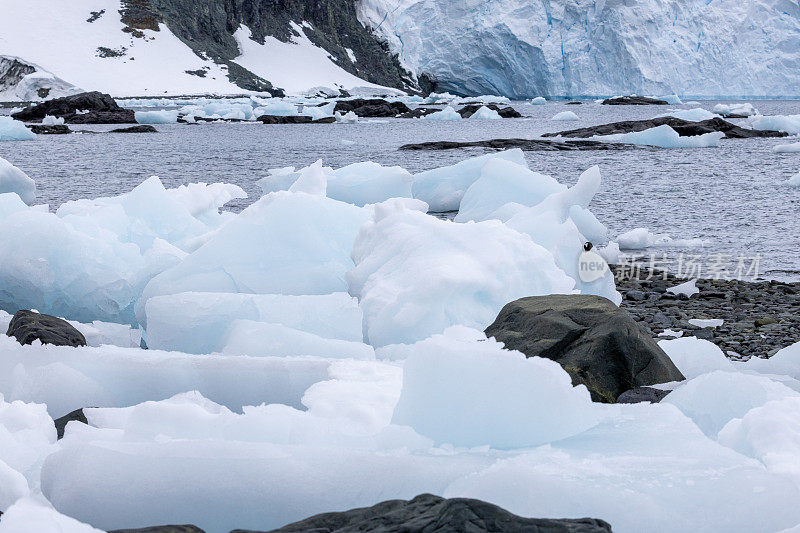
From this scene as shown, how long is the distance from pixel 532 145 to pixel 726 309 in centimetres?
1941

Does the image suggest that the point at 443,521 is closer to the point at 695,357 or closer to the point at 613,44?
the point at 695,357

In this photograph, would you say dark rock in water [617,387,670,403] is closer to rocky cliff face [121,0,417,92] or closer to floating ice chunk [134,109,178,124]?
floating ice chunk [134,109,178,124]

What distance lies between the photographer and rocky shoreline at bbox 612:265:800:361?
6.10 meters

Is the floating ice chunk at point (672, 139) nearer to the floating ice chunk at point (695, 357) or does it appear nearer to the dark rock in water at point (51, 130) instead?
the dark rock in water at point (51, 130)

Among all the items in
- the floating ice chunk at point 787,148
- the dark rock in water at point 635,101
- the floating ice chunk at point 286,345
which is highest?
the dark rock in water at point 635,101

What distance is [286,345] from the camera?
439 cm

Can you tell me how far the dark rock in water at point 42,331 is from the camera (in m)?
4.42

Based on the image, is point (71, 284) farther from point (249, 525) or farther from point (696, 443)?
point (696, 443)

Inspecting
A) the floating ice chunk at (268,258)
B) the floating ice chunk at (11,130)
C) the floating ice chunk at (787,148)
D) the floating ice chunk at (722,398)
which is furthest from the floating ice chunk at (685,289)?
the floating ice chunk at (11,130)

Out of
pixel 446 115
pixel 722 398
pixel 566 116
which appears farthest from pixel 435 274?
pixel 446 115

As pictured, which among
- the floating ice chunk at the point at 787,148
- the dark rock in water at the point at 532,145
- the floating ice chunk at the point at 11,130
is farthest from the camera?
the floating ice chunk at the point at 11,130

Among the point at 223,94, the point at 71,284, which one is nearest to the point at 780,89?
Answer: the point at 223,94

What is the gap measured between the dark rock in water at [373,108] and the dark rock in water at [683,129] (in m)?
19.6

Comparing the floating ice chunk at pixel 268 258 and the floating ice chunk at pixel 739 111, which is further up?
the floating ice chunk at pixel 739 111
